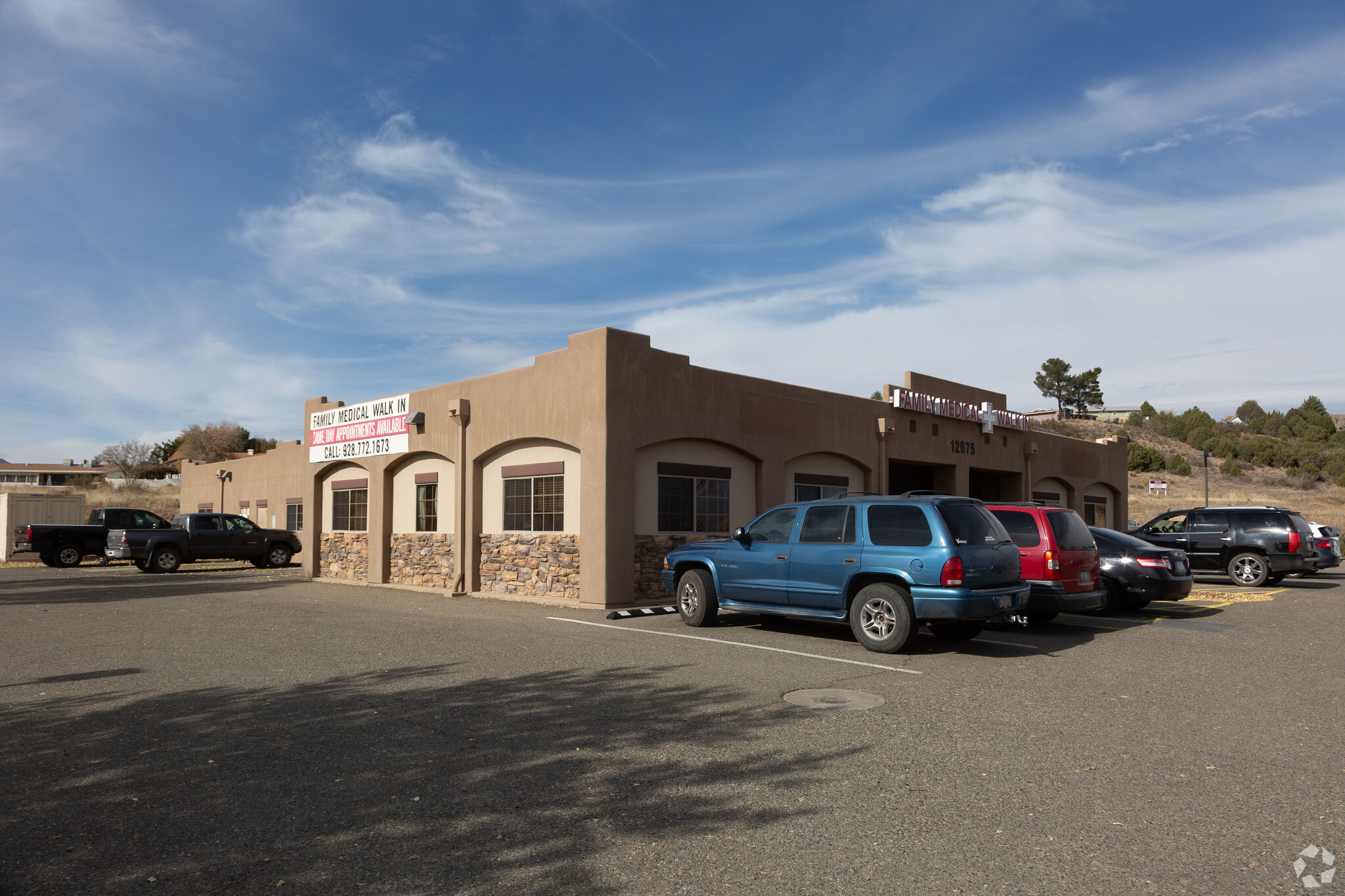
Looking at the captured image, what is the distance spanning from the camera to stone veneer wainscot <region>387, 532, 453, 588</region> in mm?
19141

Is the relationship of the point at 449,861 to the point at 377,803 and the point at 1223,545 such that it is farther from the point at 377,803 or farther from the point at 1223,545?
the point at 1223,545

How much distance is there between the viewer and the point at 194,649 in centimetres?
1054

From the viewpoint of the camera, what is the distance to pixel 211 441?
83.1 m

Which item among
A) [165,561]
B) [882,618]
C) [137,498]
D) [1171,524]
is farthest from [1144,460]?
[137,498]

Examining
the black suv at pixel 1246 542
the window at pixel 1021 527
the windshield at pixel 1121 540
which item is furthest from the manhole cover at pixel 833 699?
the black suv at pixel 1246 542

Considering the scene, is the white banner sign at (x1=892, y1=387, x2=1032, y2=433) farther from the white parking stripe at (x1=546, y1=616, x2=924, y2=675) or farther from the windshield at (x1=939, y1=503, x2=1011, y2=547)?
the windshield at (x1=939, y1=503, x2=1011, y2=547)

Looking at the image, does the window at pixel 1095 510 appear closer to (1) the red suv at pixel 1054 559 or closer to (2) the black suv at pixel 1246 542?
(2) the black suv at pixel 1246 542

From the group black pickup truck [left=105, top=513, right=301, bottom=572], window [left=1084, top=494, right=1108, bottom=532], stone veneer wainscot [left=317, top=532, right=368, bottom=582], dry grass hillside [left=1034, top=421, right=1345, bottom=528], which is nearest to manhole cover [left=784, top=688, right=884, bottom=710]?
stone veneer wainscot [left=317, top=532, right=368, bottom=582]

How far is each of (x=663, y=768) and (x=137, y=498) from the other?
59.0 metres

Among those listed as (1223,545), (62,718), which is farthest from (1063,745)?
(1223,545)

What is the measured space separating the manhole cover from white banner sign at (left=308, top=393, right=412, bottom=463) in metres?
14.4

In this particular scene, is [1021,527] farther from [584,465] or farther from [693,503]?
[584,465]

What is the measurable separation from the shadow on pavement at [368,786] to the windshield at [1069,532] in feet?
21.3

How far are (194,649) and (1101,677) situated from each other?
10117 millimetres
